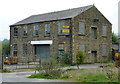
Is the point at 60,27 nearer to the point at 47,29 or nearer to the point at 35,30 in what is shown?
the point at 47,29

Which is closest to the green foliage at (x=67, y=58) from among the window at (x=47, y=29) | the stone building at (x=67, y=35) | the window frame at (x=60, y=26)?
the stone building at (x=67, y=35)

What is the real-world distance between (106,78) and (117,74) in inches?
26.9

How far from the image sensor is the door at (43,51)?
32800mm

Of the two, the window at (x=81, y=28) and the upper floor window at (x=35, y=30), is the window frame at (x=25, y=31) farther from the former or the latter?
the window at (x=81, y=28)

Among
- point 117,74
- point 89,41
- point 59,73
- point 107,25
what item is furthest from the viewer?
point 107,25

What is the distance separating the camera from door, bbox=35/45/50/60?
3280 cm

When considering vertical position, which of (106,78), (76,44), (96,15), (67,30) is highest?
(96,15)

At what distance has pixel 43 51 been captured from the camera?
110 ft

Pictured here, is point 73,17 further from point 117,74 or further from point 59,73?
point 117,74

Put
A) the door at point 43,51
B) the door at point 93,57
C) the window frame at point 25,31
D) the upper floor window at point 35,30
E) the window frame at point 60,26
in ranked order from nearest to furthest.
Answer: the window frame at point 60,26 < the door at point 93,57 < the door at point 43,51 < the upper floor window at point 35,30 < the window frame at point 25,31

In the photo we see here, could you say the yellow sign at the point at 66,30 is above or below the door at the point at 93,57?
above

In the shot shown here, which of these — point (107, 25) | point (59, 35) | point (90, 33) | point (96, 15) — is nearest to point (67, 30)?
point (59, 35)

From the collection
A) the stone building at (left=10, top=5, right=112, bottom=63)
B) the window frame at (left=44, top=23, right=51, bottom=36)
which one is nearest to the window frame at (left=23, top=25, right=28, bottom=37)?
the stone building at (left=10, top=5, right=112, bottom=63)

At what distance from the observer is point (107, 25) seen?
3494cm
